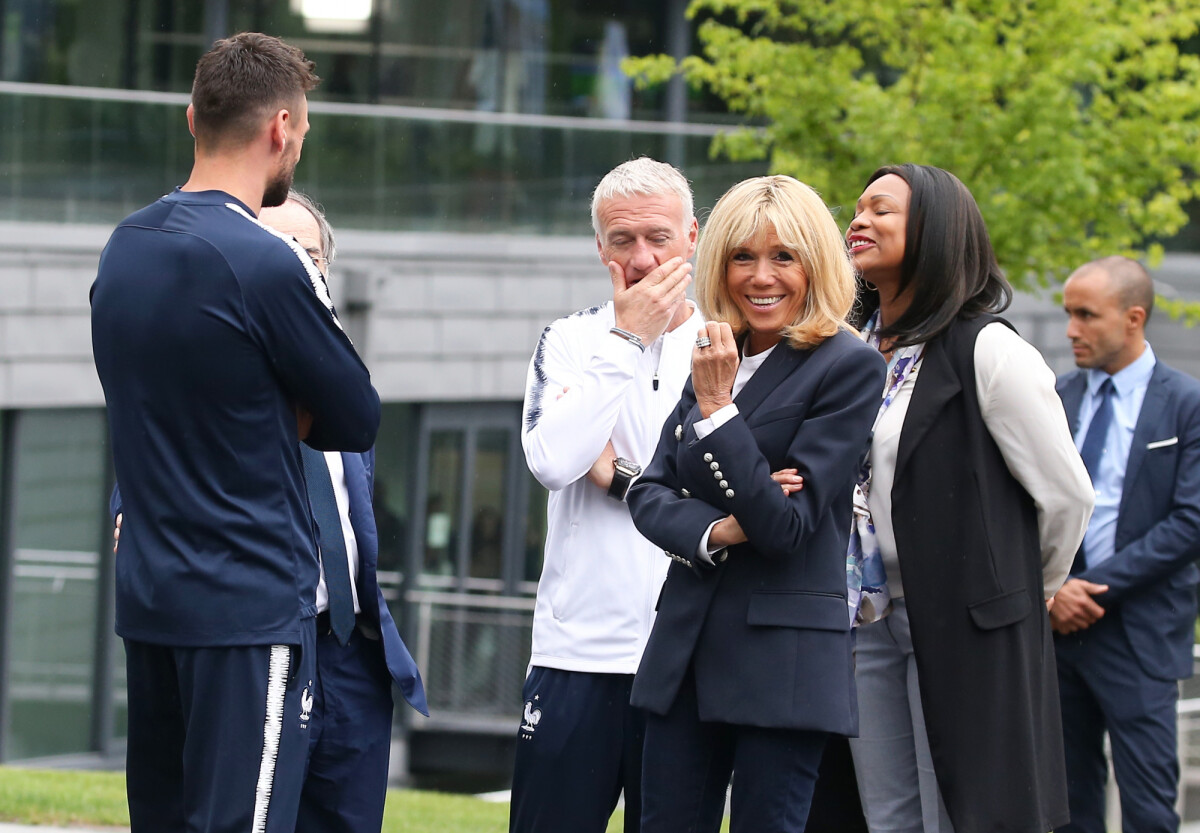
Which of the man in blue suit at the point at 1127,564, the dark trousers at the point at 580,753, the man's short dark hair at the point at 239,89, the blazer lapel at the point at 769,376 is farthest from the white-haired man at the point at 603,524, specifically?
the man in blue suit at the point at 1127,564

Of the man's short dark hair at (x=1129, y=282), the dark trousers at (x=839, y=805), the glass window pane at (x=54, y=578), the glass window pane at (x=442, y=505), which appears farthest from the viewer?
the glass window pane at (x=442, y=505)

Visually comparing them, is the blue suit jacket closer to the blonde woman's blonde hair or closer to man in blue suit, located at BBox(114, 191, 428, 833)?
man in blue suit, located at BBox(114, 191, 428, 833)

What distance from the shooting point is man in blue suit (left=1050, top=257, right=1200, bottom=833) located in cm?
559

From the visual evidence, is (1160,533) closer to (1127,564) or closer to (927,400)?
(1127,564)

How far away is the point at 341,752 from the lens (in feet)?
13.2

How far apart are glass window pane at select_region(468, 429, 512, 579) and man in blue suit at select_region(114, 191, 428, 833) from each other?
11829 mm

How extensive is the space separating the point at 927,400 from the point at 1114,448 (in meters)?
2.13

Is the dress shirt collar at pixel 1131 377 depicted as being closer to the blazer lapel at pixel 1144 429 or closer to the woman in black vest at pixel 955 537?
the blazer lapel at pixel 1144 429

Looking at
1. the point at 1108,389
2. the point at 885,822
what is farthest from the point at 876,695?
the point at 1108,389

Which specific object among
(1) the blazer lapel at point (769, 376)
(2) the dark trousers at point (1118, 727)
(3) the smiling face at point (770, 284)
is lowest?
(2) the dark trousers at point (1118, 727)

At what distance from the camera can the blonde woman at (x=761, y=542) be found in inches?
130

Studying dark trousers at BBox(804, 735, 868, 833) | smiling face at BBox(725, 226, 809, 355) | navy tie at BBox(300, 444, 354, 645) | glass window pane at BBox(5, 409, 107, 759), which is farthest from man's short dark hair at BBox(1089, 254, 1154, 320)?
glass window pane at BBox(5, 409, 107, 759)

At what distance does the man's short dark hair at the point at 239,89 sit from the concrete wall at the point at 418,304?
10.5 meters

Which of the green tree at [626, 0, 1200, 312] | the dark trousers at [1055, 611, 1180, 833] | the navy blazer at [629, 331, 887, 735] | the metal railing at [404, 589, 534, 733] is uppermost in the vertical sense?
the green tree at [626, 0, 1200, 312]
